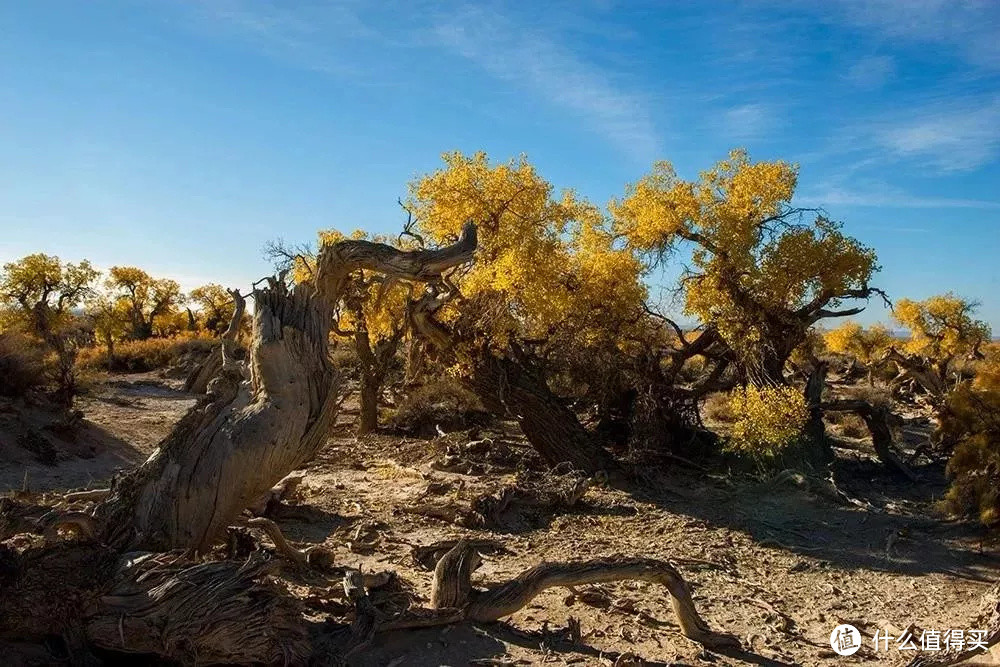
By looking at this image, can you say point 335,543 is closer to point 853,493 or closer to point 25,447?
point 25,447

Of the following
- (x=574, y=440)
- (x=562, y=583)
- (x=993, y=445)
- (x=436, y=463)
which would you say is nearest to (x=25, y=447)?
(x=436, y=463)

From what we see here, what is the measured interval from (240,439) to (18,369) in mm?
9205

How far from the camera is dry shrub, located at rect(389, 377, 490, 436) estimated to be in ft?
48.2

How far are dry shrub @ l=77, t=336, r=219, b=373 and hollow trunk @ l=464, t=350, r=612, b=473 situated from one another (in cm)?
2030

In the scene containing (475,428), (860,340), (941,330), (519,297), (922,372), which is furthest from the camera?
(860,340)

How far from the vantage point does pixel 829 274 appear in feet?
35.5

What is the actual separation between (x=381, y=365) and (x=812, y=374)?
8.24 metres

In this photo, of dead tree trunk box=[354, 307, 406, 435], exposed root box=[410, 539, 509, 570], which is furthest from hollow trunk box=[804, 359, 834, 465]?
dead tree trunk box=[354, 307, 406, 435]

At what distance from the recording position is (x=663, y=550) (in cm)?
795

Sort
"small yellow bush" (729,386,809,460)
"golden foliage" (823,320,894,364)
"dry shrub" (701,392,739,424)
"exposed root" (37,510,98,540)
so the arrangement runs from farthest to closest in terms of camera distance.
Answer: "golden foliage" (823,320,894,364) < "dry shrub" (701,392,739,424) < "small yellow bush" (729,386,809,460) < "exposed root" (37,510,98,540)

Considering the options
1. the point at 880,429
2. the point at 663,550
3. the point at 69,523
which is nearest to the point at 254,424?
the point at 69,523

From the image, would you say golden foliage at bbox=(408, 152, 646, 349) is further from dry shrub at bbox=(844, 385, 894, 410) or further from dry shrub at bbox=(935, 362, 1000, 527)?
dry shrub at bbox=(844, 385, 894, 410)

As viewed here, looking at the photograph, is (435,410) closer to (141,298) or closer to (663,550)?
(663,550)

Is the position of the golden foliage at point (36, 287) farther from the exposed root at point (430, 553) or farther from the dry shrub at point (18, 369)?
the exposed root at point (430, 553)
